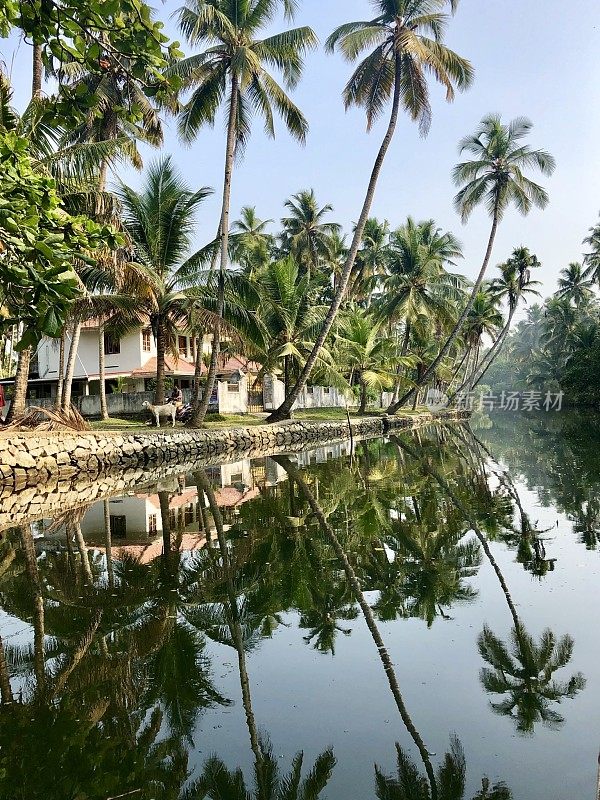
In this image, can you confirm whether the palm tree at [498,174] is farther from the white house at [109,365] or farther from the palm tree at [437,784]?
the palm tree at [437,784]

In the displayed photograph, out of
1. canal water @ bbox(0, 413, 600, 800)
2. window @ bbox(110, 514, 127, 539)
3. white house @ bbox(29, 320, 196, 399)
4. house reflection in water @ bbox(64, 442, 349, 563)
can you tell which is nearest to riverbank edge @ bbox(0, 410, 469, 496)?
house reflection in water @ bbox(64, 442, 349, 563)

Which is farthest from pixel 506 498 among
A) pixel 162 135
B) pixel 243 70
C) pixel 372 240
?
pixel 372 240

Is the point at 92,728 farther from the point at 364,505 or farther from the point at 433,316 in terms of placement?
the point at 433,316

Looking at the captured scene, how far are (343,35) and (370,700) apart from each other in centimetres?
2458

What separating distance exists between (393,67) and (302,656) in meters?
23.4

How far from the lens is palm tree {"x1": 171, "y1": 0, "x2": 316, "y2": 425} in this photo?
2039cm

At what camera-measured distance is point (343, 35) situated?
A: 2344 cm

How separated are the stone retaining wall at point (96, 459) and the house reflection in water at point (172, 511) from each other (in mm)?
782

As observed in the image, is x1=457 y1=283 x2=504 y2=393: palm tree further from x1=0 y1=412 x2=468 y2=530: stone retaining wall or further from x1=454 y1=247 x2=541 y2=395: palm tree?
x1=0 y1=412 x2=468 y2=530: stone retaining wall

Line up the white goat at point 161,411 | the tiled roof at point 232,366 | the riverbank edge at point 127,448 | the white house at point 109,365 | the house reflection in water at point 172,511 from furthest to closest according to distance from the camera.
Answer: the tiled roof at point 232,366 → the white house at point 109,365 → the white goat at point 161,411 → the riverbank edge at point 127,448 → the house reflection in water at point 172,511

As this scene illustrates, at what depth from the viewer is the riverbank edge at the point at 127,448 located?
1451 centimetres

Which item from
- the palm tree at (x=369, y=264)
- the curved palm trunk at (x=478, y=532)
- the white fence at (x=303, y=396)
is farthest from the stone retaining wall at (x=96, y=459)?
the palm tree at (x=369, y=264)

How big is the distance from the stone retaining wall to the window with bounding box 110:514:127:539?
128 centimetres

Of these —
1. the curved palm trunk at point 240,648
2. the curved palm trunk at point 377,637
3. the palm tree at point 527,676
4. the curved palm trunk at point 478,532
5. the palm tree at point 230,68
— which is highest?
the palm tree at point 230,68
